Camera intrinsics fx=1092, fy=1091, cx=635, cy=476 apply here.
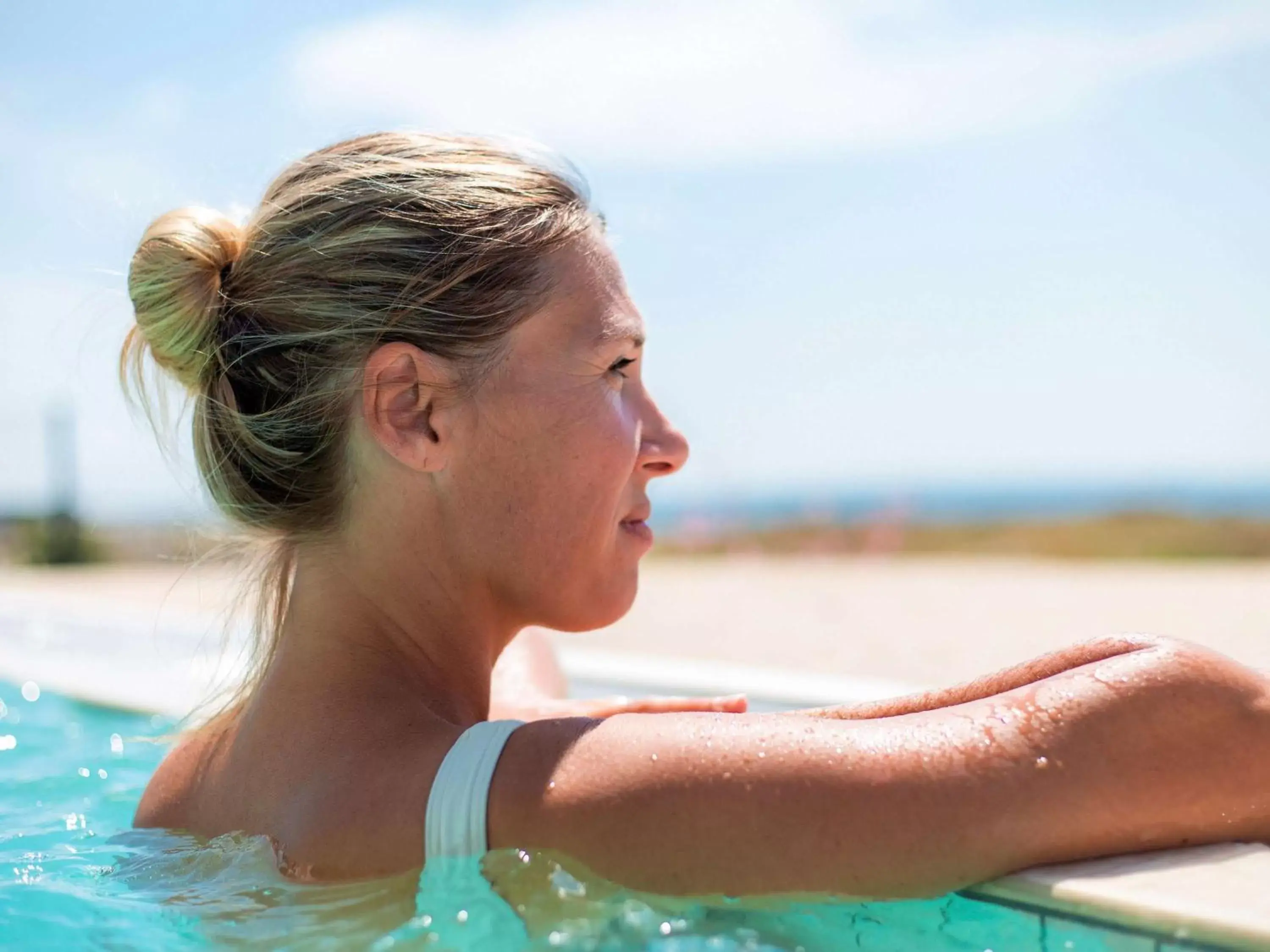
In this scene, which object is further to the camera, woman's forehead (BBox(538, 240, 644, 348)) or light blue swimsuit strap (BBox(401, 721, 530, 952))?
woman's forehead (BBox(538, 240, 644, 348))

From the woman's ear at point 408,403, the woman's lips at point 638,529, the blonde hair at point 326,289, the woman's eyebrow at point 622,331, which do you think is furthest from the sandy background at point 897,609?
the woman's eyebrow at point 622,331

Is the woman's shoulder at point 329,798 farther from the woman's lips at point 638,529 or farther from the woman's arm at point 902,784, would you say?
the woman's lips at point 638,529

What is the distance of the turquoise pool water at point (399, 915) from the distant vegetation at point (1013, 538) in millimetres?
14061

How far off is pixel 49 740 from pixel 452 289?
2.63m

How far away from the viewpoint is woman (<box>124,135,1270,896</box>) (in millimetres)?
1334

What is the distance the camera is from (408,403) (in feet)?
5.66

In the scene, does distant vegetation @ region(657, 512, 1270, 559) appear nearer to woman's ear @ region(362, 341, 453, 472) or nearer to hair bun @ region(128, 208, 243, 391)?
woman's ear @ region(362, 341, 453, 472)

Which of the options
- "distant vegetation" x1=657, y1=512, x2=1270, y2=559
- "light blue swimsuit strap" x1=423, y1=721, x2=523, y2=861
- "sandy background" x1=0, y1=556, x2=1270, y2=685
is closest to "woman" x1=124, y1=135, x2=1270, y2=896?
"light blue swimsuit strap" x1=423, y1=721, x2=523, y2=861

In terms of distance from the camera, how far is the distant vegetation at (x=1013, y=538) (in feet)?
49.1

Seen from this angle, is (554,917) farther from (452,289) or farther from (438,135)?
(438,135)

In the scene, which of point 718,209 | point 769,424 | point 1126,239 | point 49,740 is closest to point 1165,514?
point 49,740

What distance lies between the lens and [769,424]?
2852 inches

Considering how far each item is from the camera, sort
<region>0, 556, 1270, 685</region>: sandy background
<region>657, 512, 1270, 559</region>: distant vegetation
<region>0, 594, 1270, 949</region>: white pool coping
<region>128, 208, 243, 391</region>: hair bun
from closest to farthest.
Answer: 1. <region>0, 594, 1270, 949</region>: white pool coping
2. <region>128, 208, 243, 391</region>: hair bun
3. <region>0, 556, 1270, 685</region>: sandy background
4. <region>657, 512, 1270, 559</region>: distant vegetation

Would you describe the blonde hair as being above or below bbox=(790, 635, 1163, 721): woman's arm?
above
